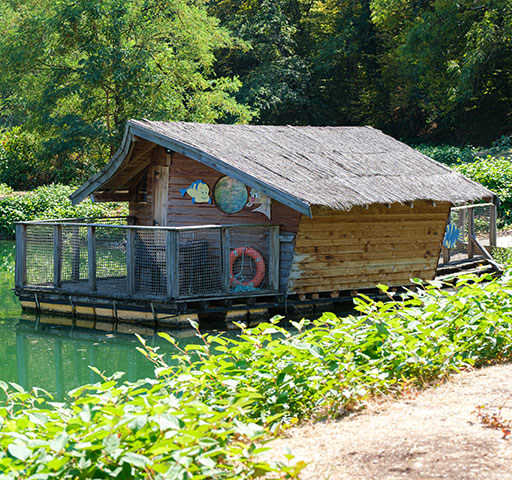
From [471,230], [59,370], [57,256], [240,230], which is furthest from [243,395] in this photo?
[471,230]

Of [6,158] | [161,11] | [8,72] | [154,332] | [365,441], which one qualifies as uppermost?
[161,11]

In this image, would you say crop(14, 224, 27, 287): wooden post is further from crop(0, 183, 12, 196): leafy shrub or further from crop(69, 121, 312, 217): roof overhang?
crop(0, 183, 12, 196): leafy shrub

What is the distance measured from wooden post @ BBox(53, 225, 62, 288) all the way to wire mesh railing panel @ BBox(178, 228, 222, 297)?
8.95ft

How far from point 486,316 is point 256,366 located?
76.0 inches

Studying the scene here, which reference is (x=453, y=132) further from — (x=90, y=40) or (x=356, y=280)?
(x=356, y=280)

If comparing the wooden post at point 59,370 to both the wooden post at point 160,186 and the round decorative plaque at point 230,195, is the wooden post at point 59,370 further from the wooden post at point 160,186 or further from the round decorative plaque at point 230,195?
the round decorative plaque at point 230,195

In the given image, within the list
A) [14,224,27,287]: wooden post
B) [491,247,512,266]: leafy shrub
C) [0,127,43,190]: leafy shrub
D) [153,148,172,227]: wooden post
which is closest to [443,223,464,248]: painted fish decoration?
[491,247,512,266]: leafy shrub

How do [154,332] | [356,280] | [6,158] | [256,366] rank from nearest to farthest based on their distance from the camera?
[256,366] → [154,332] → [356,280] → [6,158]

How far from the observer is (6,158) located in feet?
127

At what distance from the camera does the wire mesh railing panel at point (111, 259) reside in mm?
14195

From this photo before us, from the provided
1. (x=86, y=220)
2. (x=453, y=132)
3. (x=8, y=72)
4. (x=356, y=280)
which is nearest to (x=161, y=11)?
(x=8, y=72)

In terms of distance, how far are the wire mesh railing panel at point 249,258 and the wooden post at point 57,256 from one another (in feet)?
11.5

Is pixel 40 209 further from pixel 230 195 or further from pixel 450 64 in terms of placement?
pixel 450 64

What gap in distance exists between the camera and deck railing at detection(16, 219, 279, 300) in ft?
44.5
